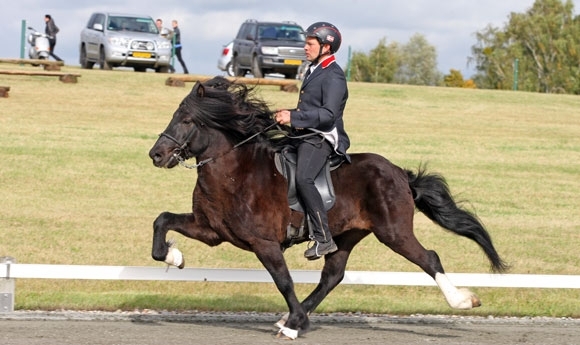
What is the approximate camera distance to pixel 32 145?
23.8m

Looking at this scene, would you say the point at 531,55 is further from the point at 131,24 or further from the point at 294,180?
the point at 294,180

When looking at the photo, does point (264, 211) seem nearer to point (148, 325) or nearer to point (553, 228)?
point (148, 325)

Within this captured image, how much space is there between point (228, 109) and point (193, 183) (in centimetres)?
1192

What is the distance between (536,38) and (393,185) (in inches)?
3163

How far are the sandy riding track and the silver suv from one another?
26982mm

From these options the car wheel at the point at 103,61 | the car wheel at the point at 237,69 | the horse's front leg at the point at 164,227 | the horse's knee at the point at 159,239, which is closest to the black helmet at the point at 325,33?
the horse's front leg at the point at 164,227

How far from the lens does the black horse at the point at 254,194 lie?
930 centimetres

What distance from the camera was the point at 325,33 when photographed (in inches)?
370

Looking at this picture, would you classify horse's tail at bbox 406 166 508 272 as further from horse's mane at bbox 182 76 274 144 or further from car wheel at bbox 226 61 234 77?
car wheel at bbox 226 61 234 77

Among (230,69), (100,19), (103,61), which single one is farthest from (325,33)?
(230,69)

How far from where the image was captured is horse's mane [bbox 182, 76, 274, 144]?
31.0 ft

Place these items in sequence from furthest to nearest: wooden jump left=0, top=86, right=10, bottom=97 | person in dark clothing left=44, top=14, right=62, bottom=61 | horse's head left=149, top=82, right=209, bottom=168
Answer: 1. person in dark clothing left=44, top=14, right=62, bottom=61
2. wooden jump left=0, top=86, right=10, bottom=97
3. horse's head left=149, top=82, right=209, bottom=168

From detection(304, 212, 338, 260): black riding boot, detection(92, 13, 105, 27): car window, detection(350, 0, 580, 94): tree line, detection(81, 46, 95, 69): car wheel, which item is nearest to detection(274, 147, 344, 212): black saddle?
detection(304, 212, 338, 260): black riding boot

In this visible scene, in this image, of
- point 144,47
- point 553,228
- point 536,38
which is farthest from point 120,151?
point 536,38
